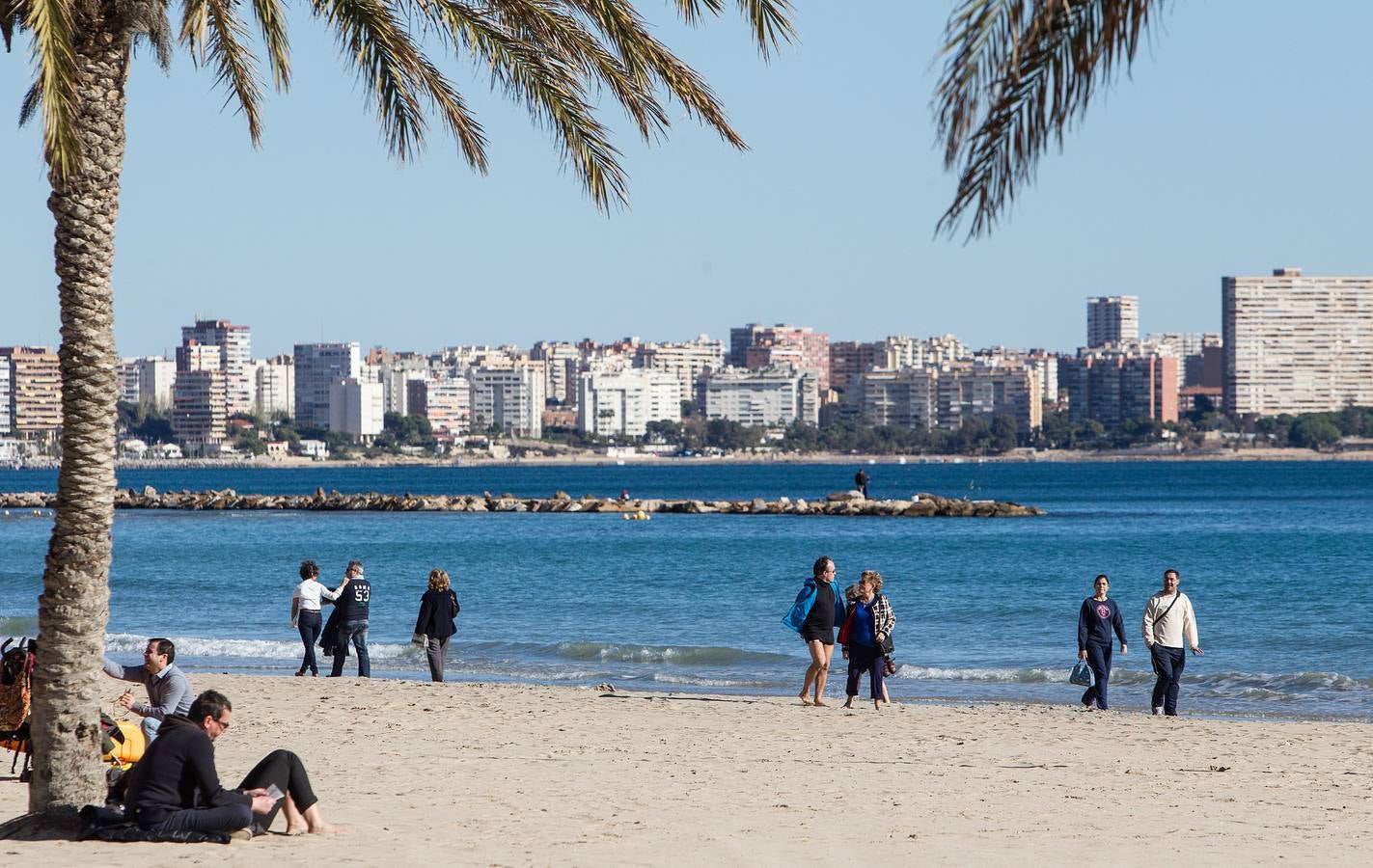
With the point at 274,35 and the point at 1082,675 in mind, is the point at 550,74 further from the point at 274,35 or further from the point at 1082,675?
the point at 1082,675

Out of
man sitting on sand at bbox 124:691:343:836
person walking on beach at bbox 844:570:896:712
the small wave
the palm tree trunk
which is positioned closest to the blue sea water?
the small wave

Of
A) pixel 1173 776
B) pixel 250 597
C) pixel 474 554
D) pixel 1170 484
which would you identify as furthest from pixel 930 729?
pixel 1170 484

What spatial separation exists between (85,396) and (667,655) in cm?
1507

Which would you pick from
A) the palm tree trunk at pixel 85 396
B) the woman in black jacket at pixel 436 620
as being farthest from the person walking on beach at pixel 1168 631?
the palm tree trunk at pixel 85 396

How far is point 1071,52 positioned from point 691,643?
794 inches

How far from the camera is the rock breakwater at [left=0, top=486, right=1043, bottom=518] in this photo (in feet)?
246

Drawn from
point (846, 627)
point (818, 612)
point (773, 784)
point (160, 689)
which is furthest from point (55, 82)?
point (846, 627)

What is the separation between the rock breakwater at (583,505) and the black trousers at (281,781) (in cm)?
6511

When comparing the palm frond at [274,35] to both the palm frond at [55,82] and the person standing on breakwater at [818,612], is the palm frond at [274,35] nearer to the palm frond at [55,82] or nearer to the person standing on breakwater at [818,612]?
the palm frond at [55,82]

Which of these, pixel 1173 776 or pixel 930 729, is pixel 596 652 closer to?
pixel 930 729

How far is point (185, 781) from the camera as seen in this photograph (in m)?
9.19

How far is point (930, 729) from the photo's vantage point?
14.6 metres

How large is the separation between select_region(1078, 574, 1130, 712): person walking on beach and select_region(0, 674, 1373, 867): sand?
48 cm

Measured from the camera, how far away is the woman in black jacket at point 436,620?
17656 mm
